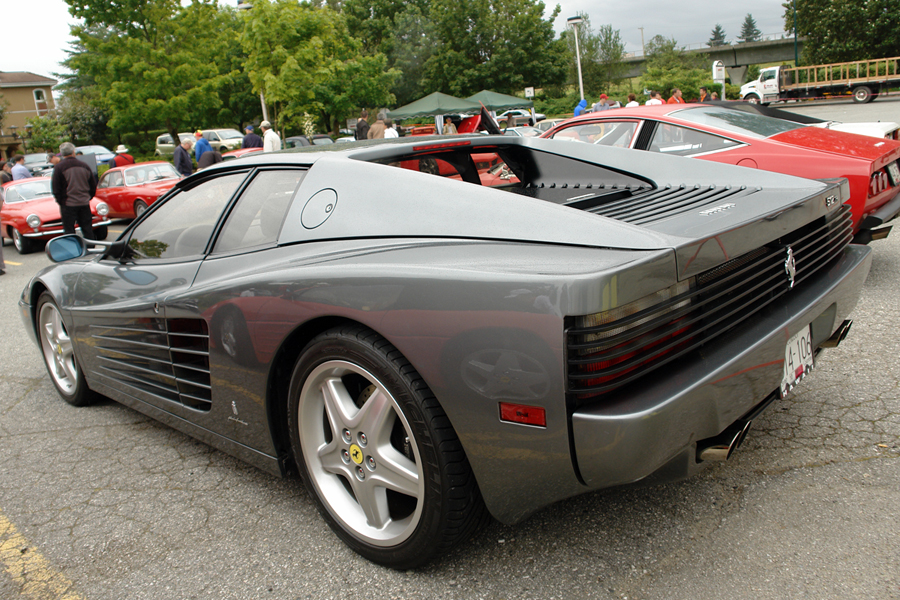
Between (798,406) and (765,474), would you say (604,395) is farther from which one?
(798,406)

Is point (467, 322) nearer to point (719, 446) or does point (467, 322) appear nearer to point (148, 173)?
point (719, 446)

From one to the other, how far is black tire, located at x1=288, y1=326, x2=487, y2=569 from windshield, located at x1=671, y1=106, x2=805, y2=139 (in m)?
4.51

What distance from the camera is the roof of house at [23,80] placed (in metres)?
71.6

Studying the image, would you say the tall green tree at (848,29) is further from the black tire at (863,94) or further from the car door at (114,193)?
the car door at (114,193)

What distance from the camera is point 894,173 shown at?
4.73m

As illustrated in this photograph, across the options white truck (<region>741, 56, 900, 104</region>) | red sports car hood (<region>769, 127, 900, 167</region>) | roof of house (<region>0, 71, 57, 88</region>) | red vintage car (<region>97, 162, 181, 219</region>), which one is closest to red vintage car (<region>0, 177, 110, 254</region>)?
red vintage car (<region>97, 162, 181, 219</region>)

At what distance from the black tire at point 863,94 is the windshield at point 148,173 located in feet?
104

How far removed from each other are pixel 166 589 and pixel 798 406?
2.64m

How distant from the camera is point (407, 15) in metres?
51.2

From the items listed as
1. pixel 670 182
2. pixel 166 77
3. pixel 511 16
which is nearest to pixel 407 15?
pixel 511 16

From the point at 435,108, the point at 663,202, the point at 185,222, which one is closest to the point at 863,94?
the point at 435,108

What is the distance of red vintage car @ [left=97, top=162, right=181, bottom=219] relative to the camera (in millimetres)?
12539

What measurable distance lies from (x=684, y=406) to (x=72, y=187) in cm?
1027

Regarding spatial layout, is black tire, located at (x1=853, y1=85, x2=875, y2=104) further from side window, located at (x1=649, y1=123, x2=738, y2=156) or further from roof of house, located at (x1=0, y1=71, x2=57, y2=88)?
roof of house, located at (x1=0, y1=71, x2=57, y2=88)
